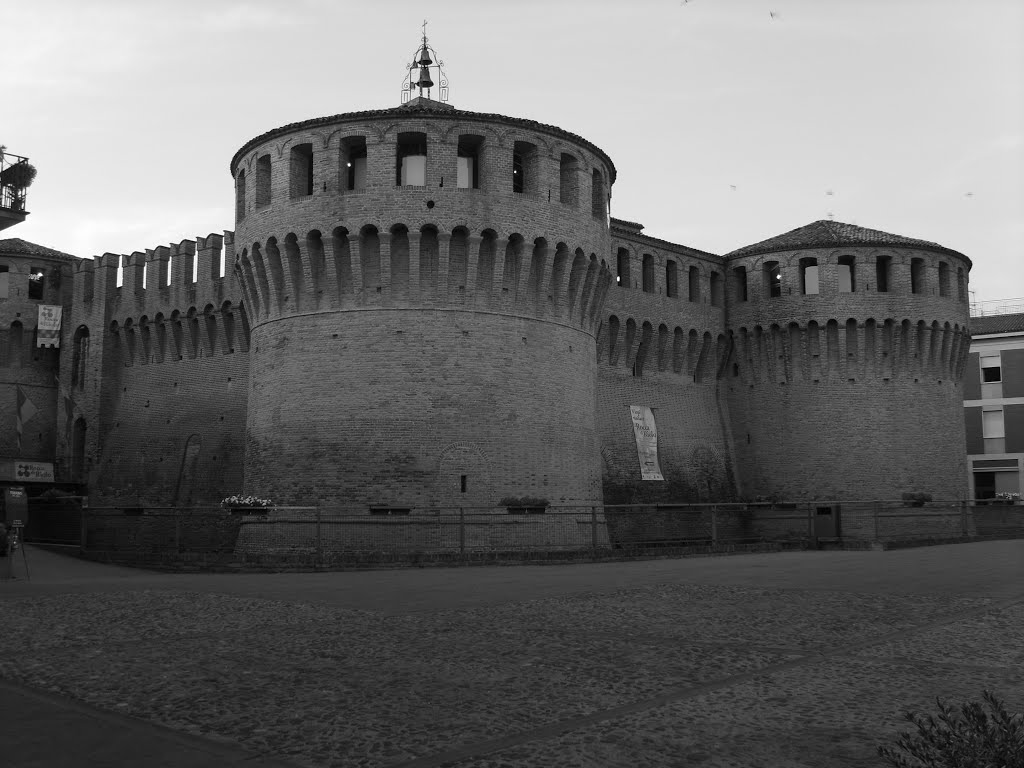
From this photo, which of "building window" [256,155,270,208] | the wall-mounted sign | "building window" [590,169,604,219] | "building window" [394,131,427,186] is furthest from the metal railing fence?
"building window" [256,155,270,208]

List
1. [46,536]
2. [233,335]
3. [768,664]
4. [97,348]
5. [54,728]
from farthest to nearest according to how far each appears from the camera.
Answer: [97,348]
[233,335]
[46,536]
[768,664]
[54,728]

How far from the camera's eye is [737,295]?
1544 inches

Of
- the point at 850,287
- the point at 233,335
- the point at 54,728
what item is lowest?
the point at 54,728

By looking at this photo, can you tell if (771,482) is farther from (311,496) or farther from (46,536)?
(46,536)

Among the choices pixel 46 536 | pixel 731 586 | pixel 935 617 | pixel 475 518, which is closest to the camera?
pixel 935 617

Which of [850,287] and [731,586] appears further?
[850,287]

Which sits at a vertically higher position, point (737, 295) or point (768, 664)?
point (737, 295)

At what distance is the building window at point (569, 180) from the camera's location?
1098 inches

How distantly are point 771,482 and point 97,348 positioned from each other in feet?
78.9

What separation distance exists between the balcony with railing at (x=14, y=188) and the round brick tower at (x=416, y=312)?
225 inches

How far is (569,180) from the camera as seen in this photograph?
92.0 feet

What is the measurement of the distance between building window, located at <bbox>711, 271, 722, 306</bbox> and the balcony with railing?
2364cm

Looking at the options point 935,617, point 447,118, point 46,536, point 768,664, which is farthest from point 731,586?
point 46,536

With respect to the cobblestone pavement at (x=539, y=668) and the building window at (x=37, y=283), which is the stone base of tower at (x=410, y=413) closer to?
the cobblestone pavement at (x=539, y=668)
